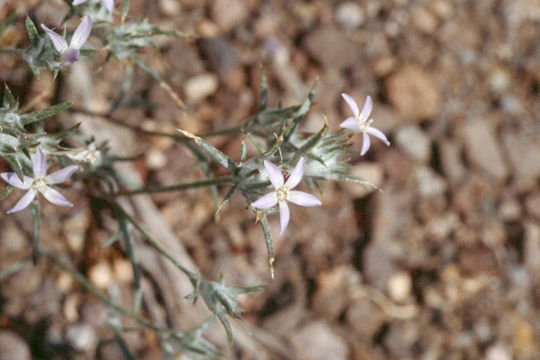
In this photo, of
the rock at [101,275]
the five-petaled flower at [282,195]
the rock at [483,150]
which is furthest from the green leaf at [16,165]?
the rock at [483,150]

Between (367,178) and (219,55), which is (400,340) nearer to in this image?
(367,178)

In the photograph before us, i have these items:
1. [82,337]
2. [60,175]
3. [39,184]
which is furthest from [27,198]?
[82,337]

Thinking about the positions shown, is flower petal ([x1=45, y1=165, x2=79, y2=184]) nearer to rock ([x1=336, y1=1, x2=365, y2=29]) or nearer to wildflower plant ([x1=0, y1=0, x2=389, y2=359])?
wildflower plant ([x1=0, y1=0, x2=389, y2=359])

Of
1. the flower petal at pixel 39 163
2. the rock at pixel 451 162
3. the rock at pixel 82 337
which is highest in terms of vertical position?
the rock at pixel 451 162

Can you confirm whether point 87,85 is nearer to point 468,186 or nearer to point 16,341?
point 16,341

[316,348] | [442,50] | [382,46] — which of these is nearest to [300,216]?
[316,348]

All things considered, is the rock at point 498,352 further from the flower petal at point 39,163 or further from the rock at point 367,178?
the flower petal at point 39,163
